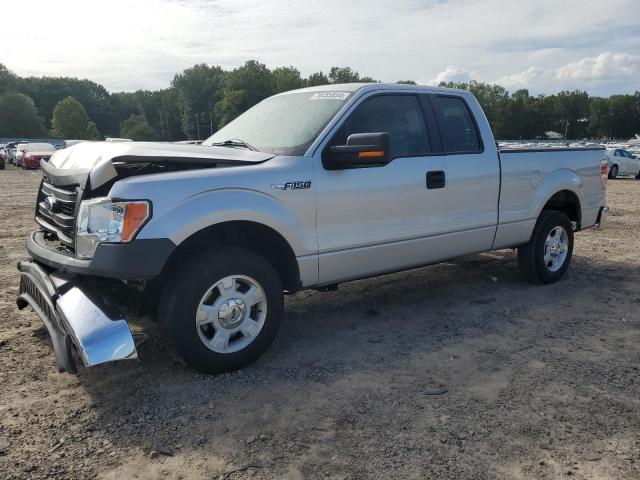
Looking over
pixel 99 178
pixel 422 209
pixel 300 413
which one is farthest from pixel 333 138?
A: pixel 300 413

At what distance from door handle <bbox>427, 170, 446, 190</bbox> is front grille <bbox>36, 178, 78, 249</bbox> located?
9.16 feet

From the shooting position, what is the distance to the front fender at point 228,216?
134 inches

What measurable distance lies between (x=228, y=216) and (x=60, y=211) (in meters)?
1.25

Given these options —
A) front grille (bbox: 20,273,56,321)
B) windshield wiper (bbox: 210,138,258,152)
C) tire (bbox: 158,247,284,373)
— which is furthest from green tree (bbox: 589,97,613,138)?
front grille (bbox: 20,273,56,321)

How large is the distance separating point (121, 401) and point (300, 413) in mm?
1116

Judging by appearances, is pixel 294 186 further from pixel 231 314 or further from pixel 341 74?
pixel 341 74

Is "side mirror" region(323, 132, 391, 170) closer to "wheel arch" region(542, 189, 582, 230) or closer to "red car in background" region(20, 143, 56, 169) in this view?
"wheel arch" region(542, 189, 582, 230)

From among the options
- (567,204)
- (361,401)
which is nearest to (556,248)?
(567,204)

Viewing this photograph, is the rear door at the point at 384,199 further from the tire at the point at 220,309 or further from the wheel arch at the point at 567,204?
the wheel arch at the point at 567,204

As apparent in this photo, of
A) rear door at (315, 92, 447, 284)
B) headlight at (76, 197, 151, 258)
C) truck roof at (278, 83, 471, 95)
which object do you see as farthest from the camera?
truck roof at (278, 83, 471, 95)

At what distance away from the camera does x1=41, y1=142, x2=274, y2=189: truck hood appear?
136 inches

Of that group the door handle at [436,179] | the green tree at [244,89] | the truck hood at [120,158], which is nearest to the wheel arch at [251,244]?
the truck hood at [120,158]

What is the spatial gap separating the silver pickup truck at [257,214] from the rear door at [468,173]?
2 cm

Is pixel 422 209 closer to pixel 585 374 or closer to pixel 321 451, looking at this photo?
pixel 585 374
